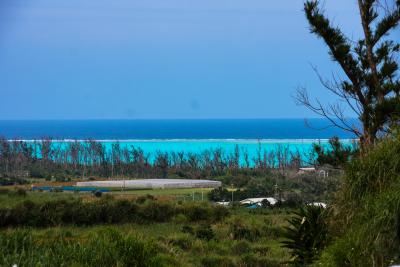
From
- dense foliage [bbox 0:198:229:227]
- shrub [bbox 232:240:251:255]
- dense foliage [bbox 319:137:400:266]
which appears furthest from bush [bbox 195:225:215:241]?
dense foliage [bbox 319:137:400:266]

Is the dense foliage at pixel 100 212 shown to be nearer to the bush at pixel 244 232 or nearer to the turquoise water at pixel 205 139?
the bush at pixel 244 232

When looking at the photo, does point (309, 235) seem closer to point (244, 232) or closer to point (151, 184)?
point (244, 232)

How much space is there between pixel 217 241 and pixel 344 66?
23.4 feet

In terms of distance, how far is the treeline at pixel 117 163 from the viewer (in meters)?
53.8

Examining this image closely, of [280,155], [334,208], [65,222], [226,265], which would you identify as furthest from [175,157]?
[334,208]

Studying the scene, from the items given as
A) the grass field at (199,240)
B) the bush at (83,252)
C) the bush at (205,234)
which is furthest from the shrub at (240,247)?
the bush at (83,252)

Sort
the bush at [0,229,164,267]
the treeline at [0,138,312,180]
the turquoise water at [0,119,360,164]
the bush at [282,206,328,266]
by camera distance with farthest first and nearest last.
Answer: the turquoise water at [0,119,360,164], the treeline at [0,138,312,180], the bush at [282,206,328,266], the bush at [0,229,164,267]

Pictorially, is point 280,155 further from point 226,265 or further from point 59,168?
point 226,265

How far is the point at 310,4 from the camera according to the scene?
42.7 feet

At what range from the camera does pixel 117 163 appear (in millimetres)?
57375

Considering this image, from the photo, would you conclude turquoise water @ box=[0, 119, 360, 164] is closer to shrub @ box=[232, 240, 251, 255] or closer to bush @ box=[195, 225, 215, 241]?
bush @ box=[195, 225, 215, 241]

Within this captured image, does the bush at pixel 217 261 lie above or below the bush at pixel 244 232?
below

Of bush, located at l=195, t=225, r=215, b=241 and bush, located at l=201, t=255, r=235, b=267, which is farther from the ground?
bush, located at l=195, t=225, r=215, b=241

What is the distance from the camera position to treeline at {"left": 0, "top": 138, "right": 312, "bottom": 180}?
5378 cm
